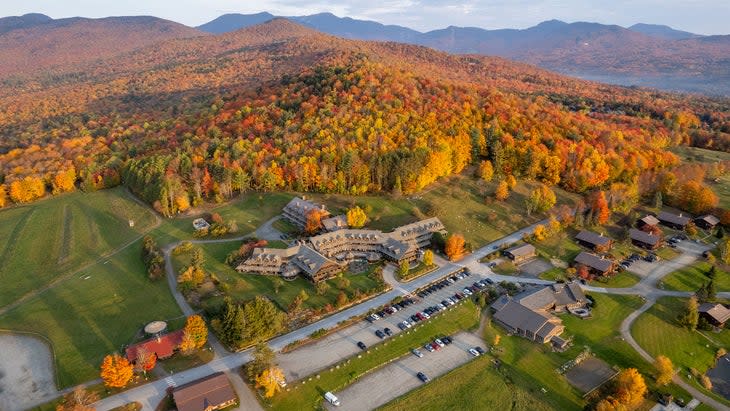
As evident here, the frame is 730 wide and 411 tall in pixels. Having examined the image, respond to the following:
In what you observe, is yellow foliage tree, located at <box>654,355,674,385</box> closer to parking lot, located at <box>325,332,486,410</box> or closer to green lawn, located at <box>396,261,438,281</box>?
parking lot, located at <box>325,332,486,410</box>

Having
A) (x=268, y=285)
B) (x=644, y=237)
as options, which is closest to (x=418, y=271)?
(x=268, y=285)

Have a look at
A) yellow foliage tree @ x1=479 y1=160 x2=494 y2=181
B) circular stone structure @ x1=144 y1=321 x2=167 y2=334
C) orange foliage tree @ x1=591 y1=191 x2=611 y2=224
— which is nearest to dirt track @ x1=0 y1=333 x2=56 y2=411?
circular stone structure @ x1=144 y1=321 x2=167 y2=334

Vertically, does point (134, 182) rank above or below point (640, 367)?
above

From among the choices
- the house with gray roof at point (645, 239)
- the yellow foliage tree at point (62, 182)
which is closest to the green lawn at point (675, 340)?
the house with gray roof at point (645, 239)

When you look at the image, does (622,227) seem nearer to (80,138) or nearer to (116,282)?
(116,282)

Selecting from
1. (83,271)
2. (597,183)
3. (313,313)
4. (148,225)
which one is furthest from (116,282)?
(597,183)

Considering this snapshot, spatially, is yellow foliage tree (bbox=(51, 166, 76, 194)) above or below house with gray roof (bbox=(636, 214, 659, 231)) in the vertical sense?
above
